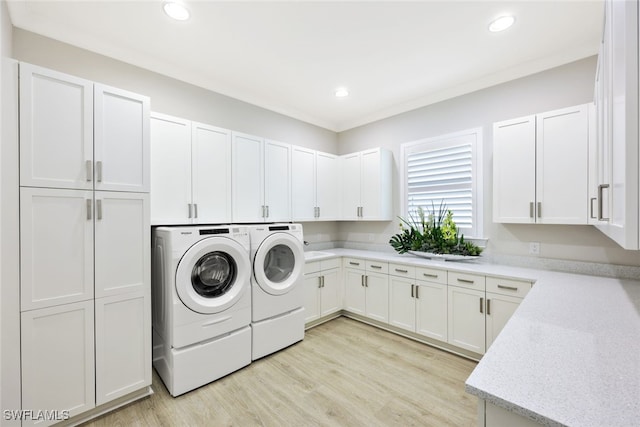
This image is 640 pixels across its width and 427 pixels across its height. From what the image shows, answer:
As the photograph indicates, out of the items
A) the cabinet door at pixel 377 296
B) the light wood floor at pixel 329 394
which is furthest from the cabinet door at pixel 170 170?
the cabinet door at pixel 377 296

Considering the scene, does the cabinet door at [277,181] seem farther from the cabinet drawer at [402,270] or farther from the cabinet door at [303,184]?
the cabinet drawer at [402,270]

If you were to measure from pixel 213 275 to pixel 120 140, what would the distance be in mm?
1252

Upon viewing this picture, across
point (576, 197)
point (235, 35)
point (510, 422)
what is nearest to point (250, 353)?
point (510, 422)

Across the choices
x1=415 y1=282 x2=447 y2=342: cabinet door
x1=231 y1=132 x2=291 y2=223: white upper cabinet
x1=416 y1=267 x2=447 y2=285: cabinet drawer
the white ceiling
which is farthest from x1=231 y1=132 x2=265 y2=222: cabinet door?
x1=415 y1=282 x2=447 y2=342: cabinet door

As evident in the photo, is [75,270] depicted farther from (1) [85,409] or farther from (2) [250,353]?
(2) [250,353]

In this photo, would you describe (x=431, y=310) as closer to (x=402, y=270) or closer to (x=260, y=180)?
(x=402, y=270)

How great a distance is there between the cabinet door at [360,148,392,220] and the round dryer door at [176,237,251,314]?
184cm

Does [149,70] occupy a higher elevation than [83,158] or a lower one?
higher

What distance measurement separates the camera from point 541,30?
7.09 ft

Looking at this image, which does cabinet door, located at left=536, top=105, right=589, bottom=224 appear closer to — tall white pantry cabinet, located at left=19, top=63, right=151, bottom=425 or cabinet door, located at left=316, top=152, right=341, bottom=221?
cabinet door, located at left=316, top=152, right=341, bottom=221

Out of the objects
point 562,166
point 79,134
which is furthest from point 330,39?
point 562,166

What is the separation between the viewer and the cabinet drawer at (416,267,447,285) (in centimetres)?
268

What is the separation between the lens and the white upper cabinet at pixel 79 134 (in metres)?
1.62

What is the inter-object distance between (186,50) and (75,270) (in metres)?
1.98
